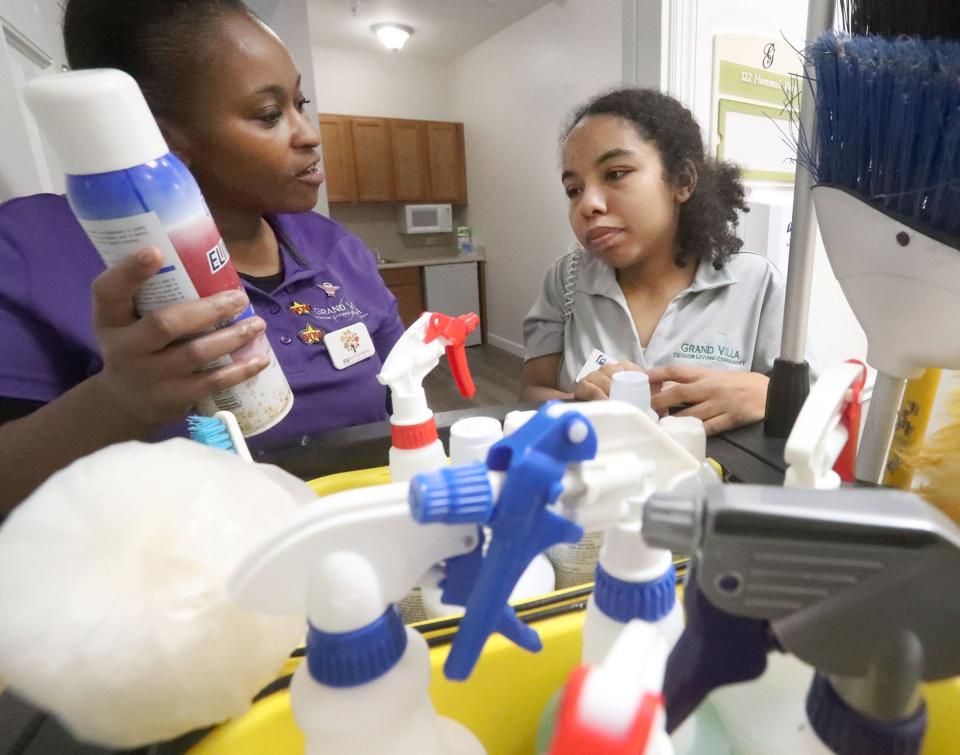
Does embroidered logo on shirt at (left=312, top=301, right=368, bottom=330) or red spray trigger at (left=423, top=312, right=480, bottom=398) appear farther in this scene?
embroidered logo on shirt at (left=312, top=301, right=368, bottom=330)

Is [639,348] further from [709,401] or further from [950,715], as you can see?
[950,715]

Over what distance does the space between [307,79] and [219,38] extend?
178cm

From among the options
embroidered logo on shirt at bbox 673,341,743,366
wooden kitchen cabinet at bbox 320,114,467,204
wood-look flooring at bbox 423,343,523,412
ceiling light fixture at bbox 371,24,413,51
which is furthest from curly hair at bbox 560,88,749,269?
wooden kitchen cabinet at bbox 320,114,467,204

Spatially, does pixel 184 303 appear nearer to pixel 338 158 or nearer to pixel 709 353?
pixel 709 353

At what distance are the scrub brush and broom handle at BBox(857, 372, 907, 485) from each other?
14.2 inches

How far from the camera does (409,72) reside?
143 inches

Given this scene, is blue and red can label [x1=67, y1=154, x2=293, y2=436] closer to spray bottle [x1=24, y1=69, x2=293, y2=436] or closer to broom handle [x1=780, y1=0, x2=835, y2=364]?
spray bottle [x1=24, y1=69, x2=293, y2=436]

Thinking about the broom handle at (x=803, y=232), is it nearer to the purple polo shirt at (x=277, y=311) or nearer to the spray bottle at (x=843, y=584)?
the spray bottle at (x=843, y=584)

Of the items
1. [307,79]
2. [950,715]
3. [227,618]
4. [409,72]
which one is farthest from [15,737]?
[409,72]

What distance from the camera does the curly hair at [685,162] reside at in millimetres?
765

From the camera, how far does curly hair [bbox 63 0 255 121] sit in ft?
1.60

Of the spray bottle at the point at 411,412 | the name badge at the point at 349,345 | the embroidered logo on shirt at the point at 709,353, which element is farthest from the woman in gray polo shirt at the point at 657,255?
the spray bottle at the point at 411,412

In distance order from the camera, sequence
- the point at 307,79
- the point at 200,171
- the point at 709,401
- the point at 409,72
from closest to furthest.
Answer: the point at 709,401
the point at 200,171
the point at 307,79
the point at 409,72

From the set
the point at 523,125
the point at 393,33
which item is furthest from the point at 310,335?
the point at 393,33
